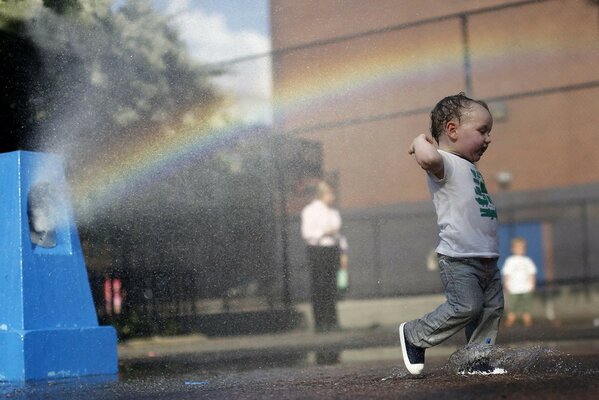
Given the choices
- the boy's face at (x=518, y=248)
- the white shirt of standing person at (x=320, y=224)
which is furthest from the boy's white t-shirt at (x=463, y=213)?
the boy's face at (x=518, y=248)

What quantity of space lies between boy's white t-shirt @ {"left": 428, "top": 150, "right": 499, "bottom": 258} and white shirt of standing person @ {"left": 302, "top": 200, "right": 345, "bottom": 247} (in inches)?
187

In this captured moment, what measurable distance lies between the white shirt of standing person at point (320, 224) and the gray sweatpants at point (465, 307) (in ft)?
15.7

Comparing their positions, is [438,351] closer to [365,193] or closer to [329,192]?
[329,192]

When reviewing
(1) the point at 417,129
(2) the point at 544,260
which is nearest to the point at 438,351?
(1) the point at 417,129

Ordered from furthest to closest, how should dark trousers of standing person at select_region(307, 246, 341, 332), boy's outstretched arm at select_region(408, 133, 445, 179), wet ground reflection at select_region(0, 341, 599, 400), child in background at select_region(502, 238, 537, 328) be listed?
1. child in background at select_region(502, 238, 537, 328)
2. dark trousers of standing person at select_region(307, 246, 341, 332)
3. boy's outstretched arm at select_region(408, 133, 445, 179)
4. wet ground reflection at select_region(0, 341, 599, 400)

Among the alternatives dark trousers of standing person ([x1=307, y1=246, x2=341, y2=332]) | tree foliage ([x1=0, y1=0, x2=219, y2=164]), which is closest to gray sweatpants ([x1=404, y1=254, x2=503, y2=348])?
tree foliage ([x1=0, y1=0, x2=219, y2=164])

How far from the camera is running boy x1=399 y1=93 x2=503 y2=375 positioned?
3707 mm

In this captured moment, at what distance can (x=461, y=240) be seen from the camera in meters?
3.73

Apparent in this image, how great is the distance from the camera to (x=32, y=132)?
245 inches

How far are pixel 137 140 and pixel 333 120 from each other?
2.30 metres

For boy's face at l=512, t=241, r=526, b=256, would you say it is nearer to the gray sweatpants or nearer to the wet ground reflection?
the wet ground reflection

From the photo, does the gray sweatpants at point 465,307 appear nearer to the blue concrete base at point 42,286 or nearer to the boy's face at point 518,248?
the blue concrete base at point 42,286

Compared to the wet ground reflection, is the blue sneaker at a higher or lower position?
higher

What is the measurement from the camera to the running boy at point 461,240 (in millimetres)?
Answer: 3707
